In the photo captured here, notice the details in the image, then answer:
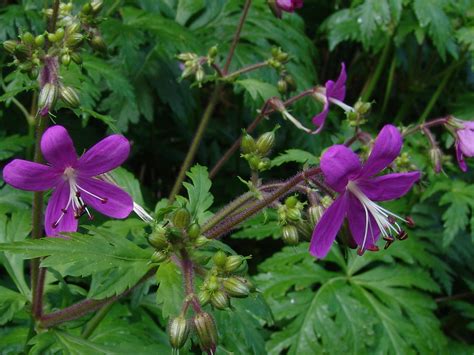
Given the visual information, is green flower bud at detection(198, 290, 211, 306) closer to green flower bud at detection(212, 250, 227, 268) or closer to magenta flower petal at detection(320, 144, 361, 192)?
green flower bud at detection(212, 250, 227, 268)

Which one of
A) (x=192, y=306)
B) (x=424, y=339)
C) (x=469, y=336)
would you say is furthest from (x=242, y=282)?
(x=469, y=336)

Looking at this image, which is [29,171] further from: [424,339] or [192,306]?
[424,339]

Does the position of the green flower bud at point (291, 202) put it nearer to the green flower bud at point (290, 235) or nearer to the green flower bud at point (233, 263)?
the green flower bud at point (290, 235)

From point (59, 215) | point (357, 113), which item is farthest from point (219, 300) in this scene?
point (357, 113)

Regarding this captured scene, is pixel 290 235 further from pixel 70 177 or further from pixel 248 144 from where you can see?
pixel 70 177

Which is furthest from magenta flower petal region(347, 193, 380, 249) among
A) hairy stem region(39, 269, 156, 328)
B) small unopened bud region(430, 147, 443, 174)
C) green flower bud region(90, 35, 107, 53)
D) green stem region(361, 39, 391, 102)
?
green stem region(361, 39, 391, 102)
